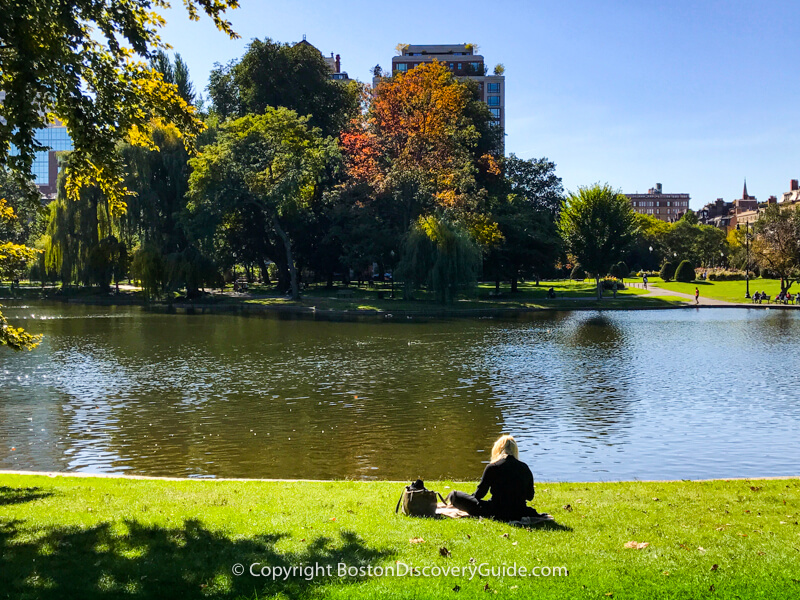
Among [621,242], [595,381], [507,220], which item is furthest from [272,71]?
[595,381]

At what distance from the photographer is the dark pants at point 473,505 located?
29.1ft

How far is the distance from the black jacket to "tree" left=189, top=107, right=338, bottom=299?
49478 millimetres

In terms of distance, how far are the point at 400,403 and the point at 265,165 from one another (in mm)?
42174

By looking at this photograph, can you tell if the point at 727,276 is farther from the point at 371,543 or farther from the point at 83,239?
the point at 371,543

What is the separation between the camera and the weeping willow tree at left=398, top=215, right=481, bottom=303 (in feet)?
179

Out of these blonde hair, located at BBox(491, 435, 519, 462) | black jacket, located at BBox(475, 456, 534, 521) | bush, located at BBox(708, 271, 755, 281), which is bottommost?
black jacket, located at BBox(475, 456, 534, 521)

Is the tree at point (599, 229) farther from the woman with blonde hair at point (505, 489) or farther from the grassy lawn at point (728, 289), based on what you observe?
the woman with blonde hair at point (505, 489)

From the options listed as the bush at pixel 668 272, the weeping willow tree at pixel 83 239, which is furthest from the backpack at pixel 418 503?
the bush at pixel 668 272

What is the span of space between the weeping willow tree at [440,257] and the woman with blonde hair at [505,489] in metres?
45.7

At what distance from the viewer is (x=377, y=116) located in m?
62.0

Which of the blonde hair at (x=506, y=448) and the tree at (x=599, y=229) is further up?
the tree at (x=599, y=229)

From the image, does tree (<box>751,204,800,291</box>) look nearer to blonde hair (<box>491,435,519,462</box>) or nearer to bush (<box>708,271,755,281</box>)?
bush (<box>708,271,755,281</box>)

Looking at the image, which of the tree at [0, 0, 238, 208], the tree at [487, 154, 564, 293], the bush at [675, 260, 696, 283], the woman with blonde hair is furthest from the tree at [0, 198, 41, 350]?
the bush at [675, 260, 696, 283]

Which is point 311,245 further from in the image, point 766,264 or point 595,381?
point 595,381
